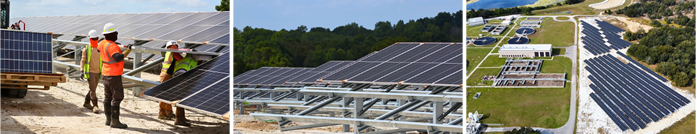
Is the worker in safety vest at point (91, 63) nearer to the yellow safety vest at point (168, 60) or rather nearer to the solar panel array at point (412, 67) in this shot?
the yellow safety vest at point (168, 60)

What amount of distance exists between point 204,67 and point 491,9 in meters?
7.27

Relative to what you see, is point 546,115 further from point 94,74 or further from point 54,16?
point 54,16

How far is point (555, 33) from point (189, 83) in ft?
28.6

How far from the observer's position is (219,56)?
7.82m

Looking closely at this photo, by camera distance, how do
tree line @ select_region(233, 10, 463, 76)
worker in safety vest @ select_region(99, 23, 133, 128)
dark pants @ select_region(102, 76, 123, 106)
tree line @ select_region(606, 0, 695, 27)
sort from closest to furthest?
worker in safety vest @ select_region(99, 23, 133, 128)
dark pants @ select_region(102, 76, 123, 106)
tree line @ select_region(606, 0, 695, 27)
tree line @ select_region(233, 10, 463, 76)

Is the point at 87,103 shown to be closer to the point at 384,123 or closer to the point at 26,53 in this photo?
the point at 26,53

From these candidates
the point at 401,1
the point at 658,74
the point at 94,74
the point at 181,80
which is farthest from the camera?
the point at 401,1

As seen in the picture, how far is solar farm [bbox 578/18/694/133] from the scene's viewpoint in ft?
36.0

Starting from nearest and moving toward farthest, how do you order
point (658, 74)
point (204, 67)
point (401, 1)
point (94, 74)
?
1. point (204, 67)
2. point (94, 74)
3. point (658, 74)
4. point (401, 1)

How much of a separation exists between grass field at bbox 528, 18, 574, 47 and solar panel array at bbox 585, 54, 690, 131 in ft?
2.55

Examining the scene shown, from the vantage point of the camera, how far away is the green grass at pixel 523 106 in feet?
37.7

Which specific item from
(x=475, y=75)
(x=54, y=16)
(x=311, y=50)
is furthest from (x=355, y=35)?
(x=475, y=75)

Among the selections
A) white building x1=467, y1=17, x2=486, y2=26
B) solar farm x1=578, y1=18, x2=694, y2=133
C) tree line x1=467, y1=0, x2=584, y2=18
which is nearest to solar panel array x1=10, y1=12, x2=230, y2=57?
white building x1=467, y1=17, x2=486, y2=26

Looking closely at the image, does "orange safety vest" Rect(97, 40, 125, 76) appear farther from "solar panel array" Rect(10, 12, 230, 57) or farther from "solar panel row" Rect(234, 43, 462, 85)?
"solar panel row" Rect(234, 43, 462, 85)
